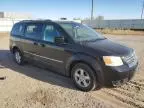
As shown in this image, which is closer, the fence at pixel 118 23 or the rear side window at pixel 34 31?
the rear side window at pixel 34 31

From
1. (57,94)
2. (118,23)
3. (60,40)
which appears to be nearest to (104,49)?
(60,40)

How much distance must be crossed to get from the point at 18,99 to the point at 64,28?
7.80 ft

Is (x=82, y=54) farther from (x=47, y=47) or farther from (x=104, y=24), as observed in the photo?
(x=104, y=24)

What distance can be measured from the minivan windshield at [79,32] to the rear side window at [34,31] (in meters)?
0.91

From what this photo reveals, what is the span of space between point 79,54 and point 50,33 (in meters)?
1.44

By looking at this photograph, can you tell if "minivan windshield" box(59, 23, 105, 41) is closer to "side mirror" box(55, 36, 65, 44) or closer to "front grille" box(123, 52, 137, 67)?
"side mirror" box(55, 36, 65, 44)

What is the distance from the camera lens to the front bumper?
5.04 metres

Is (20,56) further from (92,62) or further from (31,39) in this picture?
(92,62)

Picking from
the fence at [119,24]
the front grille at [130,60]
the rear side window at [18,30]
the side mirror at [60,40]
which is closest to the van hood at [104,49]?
the front grille at [130,60]

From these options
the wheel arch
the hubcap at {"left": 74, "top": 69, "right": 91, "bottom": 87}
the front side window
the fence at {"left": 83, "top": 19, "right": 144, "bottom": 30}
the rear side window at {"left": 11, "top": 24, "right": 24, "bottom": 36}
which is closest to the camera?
the wheel arch

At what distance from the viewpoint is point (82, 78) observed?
5547 mm

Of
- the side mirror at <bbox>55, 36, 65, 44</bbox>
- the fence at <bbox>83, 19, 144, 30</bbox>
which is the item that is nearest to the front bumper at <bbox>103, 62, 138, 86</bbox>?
the side mirror at <bbox>55, 36, 65, 44</bbox>

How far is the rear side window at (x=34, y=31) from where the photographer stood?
6957 mm

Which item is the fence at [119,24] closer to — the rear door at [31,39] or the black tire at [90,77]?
the rear door at [31,39]
